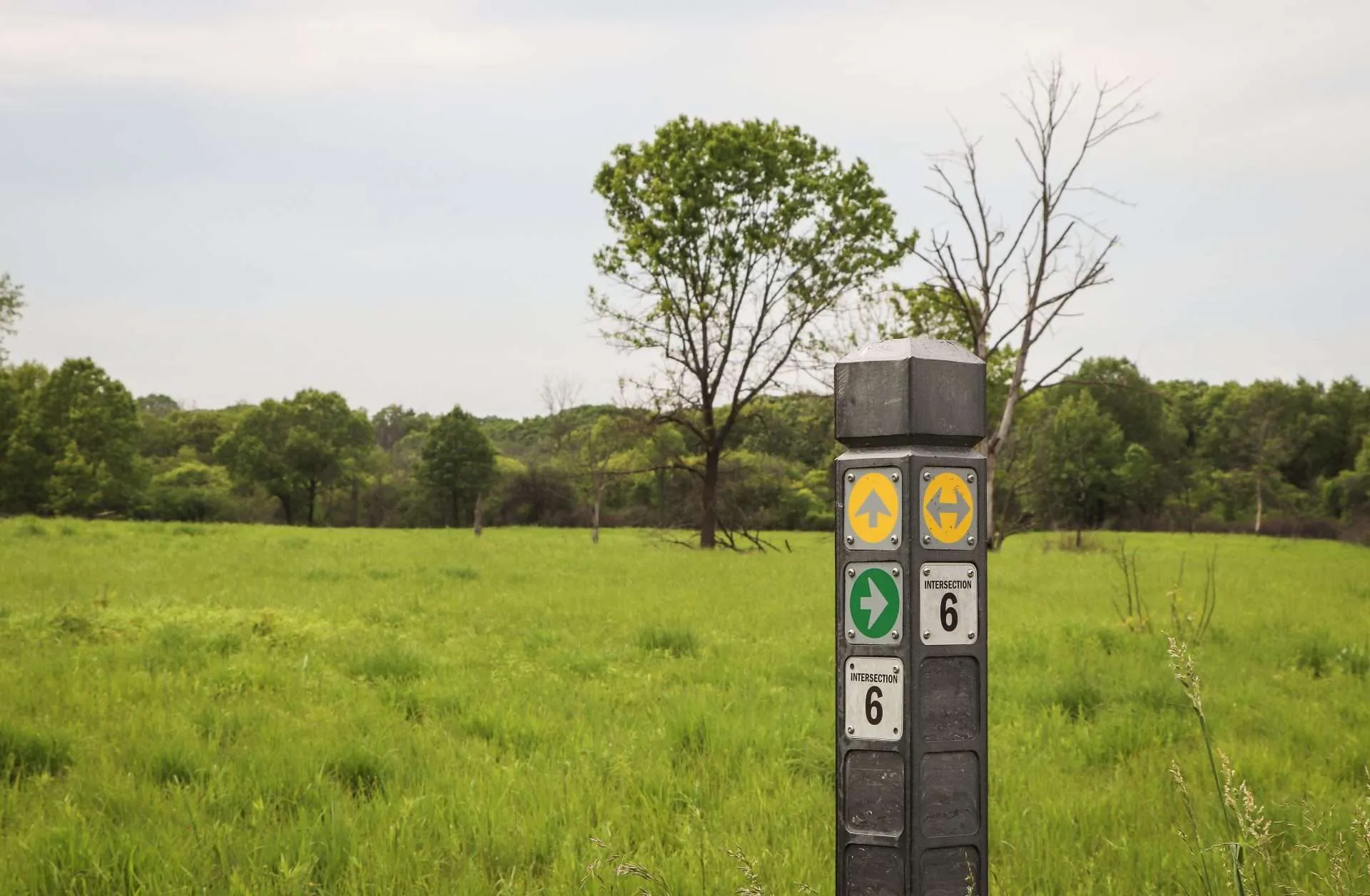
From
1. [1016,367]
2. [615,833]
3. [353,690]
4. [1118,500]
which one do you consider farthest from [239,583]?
[1118,500]

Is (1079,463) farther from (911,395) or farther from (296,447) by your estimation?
(911,395)

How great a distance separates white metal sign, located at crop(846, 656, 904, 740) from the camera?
1.83m

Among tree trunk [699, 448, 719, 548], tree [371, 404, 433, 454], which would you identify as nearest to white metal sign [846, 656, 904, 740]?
tree trunk [699, 448, 719, 548]

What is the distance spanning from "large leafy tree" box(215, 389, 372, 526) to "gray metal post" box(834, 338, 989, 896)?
62.3 m

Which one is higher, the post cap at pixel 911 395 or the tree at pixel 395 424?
the tree at pixel 395 424

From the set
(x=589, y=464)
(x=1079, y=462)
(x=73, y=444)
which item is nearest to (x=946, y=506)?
(x=589, y=464)

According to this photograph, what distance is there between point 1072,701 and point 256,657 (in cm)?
614

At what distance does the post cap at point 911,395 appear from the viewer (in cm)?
184

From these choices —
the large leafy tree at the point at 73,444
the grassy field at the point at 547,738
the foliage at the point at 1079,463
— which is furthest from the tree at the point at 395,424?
the grassy field at the point at 547,738

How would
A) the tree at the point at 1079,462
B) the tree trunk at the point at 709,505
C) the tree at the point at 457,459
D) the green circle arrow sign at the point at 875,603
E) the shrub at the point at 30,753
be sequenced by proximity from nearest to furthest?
the green circle arrow sign at the point at 875,603 < the shrub at the point at 30,753 < the tree trunk at the point at 709,505 < the tree at the point at 457,459 < the tree at the point at 1079,462

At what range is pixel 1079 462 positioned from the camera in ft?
197

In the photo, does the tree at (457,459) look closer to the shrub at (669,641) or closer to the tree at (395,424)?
the tree at (395,424)

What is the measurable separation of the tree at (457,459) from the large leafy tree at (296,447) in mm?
6949

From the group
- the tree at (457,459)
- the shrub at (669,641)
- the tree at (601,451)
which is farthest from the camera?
the tree at (457,459)
